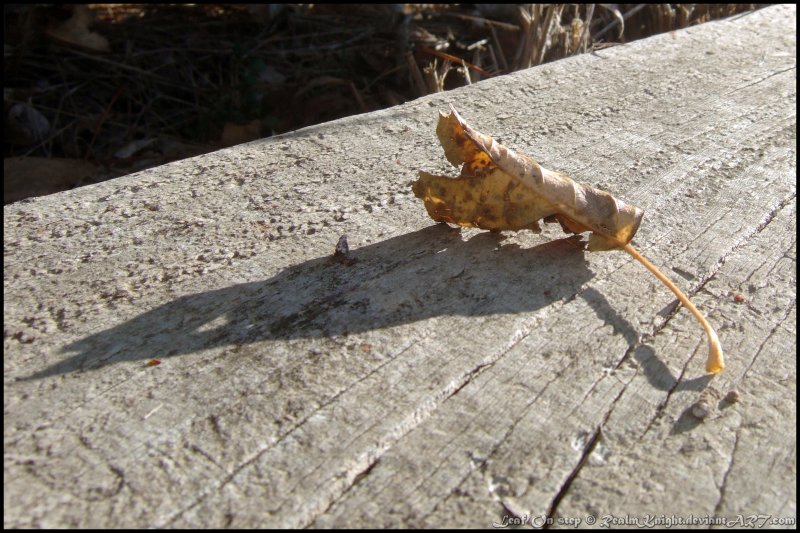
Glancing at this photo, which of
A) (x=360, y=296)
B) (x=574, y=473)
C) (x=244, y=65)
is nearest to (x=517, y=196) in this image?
(x=360, y=296)

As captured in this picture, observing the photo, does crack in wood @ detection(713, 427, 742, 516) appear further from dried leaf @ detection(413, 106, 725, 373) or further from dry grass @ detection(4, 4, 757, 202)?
dry grass @ detection(4, 4, 757, 202)

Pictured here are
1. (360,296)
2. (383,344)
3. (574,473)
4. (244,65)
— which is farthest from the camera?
(244,65)

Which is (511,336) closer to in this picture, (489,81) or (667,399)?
(667,399)

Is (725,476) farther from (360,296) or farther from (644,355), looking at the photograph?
(360,296)

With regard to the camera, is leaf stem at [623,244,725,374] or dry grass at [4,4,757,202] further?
dry grass at [4,4,757,202]

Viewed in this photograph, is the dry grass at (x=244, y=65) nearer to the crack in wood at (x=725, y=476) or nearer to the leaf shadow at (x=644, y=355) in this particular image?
the leaf shadow at (x=644, y=355)

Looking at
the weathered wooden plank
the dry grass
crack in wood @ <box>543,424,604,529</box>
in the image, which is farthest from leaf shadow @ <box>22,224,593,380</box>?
the dry grass
